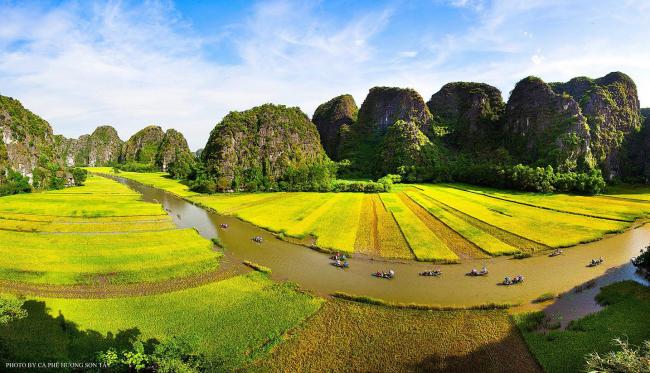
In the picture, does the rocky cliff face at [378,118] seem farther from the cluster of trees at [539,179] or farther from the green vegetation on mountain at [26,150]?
the green vegetation on mountain at [26,150]

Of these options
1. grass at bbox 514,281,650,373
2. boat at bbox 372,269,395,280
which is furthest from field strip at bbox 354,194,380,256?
grass at bbox 514,281,650,373

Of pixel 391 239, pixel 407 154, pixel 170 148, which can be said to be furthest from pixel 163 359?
pixel 170 148

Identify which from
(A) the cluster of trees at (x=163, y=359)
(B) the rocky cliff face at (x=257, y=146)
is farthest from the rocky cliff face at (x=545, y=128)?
(A) the cluster of trees at (x=163, y=359)

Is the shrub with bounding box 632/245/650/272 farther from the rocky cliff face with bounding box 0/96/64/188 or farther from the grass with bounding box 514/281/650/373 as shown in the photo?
the rocky cliff face with bounding box 0/96/64/188

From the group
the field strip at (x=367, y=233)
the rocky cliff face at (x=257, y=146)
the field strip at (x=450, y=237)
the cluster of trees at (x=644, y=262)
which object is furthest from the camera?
the rocky cliff face at (x=257, y=146)

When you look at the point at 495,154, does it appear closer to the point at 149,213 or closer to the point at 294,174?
the point at 294,174

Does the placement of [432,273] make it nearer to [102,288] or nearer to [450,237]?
[450,237]
